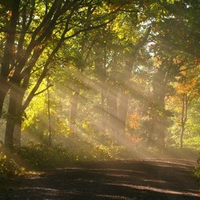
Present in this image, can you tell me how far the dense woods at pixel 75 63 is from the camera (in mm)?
14906

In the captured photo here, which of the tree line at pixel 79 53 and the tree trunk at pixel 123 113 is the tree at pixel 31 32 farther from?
the tree trunk at pixel 123 113

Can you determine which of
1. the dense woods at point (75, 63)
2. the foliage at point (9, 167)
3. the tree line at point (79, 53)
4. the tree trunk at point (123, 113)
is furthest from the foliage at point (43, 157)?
the tree trunk at point (123, 113)

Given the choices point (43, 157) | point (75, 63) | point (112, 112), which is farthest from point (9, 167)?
point (112, 112)

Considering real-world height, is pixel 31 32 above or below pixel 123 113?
above

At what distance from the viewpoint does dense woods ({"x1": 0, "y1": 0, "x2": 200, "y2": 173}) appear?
14906mm

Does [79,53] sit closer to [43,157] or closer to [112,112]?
[43,157]

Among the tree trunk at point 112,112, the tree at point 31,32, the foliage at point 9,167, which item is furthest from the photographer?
the tree trunk at point 112,112

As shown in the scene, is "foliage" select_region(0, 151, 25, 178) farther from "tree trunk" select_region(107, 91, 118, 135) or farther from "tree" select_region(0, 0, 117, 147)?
"tree trunk" select_region(107, 91, 118, 135)

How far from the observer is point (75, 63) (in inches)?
706

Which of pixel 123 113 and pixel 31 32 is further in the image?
pixel 123 113

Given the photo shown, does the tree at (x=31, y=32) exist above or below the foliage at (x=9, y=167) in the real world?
above

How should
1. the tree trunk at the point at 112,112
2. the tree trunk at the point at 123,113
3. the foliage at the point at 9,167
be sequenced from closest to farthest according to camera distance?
the foliage at the point at 9,167 < the tree trunk at the point at 112,112 < the tree trunk at the point at 123,113

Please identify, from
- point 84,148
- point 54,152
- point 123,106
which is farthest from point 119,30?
point 123,106

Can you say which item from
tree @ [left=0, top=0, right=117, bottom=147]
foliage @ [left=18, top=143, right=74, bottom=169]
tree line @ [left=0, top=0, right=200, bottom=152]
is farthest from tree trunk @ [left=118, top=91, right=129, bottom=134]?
tree @ [left=0, top=0, right=117, bottom=147]
